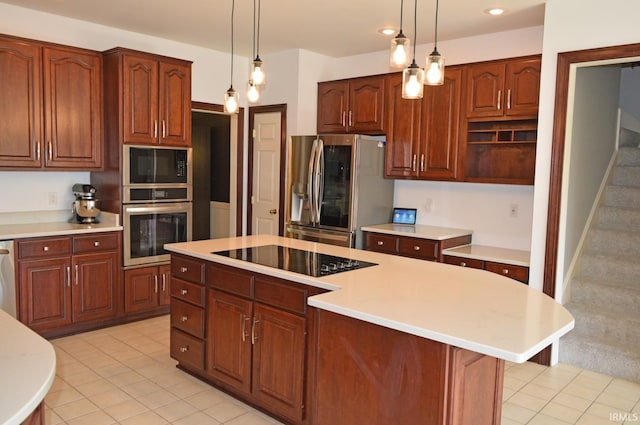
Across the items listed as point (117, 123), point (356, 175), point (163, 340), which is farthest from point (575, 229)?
point (117, 123)

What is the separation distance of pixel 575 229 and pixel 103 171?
13.8 feet

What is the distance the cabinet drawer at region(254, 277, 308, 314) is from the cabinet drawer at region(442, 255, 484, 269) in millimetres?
1995

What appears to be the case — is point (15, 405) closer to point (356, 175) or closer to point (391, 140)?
point (356, 175)

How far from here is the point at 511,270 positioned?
3.92 meters

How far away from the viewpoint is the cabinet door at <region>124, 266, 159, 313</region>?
448cm

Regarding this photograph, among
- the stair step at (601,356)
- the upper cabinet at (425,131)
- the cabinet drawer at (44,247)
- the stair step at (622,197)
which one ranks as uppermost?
the upper cabinet at (425,131)

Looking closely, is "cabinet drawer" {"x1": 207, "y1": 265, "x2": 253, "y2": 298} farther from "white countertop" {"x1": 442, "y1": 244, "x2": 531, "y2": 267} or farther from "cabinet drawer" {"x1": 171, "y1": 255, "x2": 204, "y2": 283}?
"white countertop" {"x1": 442, "y1": 244, "x2": 531, "y2": 267}

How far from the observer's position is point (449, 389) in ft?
6.02

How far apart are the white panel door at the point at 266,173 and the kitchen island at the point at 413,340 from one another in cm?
290

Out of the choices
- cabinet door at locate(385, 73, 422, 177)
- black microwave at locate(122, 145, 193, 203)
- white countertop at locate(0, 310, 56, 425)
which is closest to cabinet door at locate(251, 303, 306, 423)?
white countertop at locate(0, 310, 56, 425)

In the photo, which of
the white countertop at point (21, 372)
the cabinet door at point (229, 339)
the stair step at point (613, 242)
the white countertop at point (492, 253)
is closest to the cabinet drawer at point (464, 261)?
the white countertop at point (492, 253)

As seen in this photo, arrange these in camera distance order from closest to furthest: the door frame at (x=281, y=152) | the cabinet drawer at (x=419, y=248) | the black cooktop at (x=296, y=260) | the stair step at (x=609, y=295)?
the black cooktop at (x=296, y=260) < the stair step at (x=609, y=295) < the cabinet drawer at (x=419, y=248) < the door frame at (x=281, y=152)

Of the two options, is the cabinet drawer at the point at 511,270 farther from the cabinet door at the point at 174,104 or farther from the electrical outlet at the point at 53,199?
the electrical outlet at the point at 53,199

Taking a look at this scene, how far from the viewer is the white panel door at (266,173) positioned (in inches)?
221
